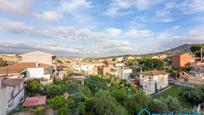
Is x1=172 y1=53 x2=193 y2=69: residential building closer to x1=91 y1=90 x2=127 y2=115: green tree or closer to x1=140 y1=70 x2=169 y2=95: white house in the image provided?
x1=140 y1=70 x2=169 y2=95: white house

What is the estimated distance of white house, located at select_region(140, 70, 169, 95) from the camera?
129ft

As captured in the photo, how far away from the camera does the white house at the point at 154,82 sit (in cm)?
3943

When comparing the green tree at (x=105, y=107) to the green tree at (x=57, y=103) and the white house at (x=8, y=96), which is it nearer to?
the green tree at (x=57, y=103)

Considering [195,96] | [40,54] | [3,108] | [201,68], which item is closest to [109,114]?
[3,108]

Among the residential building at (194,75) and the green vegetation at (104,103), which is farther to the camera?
the residential building at (194,75)

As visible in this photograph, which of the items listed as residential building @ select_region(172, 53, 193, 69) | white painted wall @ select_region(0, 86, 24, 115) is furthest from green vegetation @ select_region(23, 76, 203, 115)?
residential building @ select_region(172, 53, 193, 69)

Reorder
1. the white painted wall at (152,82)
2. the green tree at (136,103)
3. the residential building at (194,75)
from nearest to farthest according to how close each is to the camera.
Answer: the green tree at (136,103) < the residential building at (194,75) < the white painted wall at (152,82)

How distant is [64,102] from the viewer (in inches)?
708

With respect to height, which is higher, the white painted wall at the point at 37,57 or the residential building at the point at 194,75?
the white painted wall at the point at 37,57

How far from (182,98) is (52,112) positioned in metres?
18.4

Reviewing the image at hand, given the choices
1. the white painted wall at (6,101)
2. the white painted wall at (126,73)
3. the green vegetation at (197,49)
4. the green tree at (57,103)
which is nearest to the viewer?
the white painted wall at (6,101)

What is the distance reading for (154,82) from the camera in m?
39.8

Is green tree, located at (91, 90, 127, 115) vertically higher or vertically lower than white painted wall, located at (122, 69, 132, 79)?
higher

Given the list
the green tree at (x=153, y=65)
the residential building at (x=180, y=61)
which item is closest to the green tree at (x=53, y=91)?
the residential building at (x=180, y=61)
